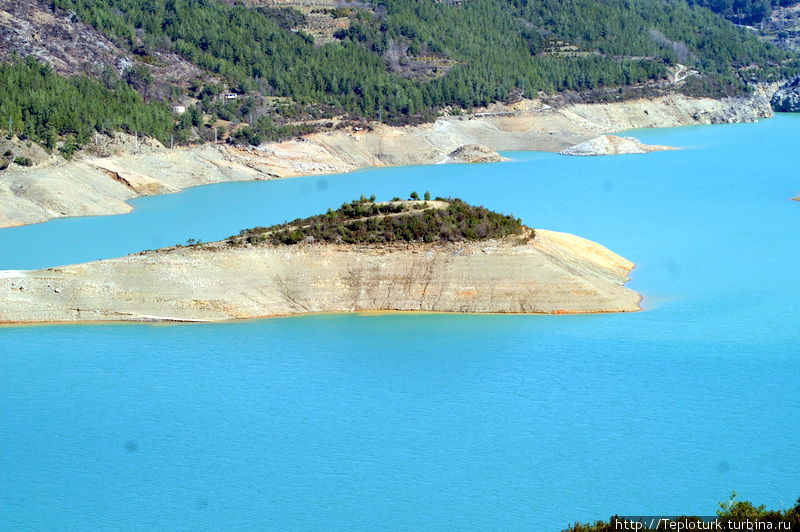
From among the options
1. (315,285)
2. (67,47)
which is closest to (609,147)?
(67,47)

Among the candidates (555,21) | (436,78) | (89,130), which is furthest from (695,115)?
(89,130)

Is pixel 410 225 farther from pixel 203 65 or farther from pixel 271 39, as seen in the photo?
pixel 271 39

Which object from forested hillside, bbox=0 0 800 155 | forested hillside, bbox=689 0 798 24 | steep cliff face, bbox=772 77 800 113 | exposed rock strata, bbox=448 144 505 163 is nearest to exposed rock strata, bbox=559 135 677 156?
exposed rock strata, bbox=448 144 505 163

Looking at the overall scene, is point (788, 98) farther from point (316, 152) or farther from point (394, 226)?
point (394, 226)

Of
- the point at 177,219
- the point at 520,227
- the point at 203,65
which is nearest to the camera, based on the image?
the point at 520,227

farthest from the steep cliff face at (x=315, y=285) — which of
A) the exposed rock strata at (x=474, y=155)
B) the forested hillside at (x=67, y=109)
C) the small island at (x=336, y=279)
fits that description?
the exposed rock strata at (x=474, y=155)

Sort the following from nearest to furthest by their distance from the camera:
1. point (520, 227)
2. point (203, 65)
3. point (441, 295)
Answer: point (441, 295) → point (520, 227) → point (203, 65)
